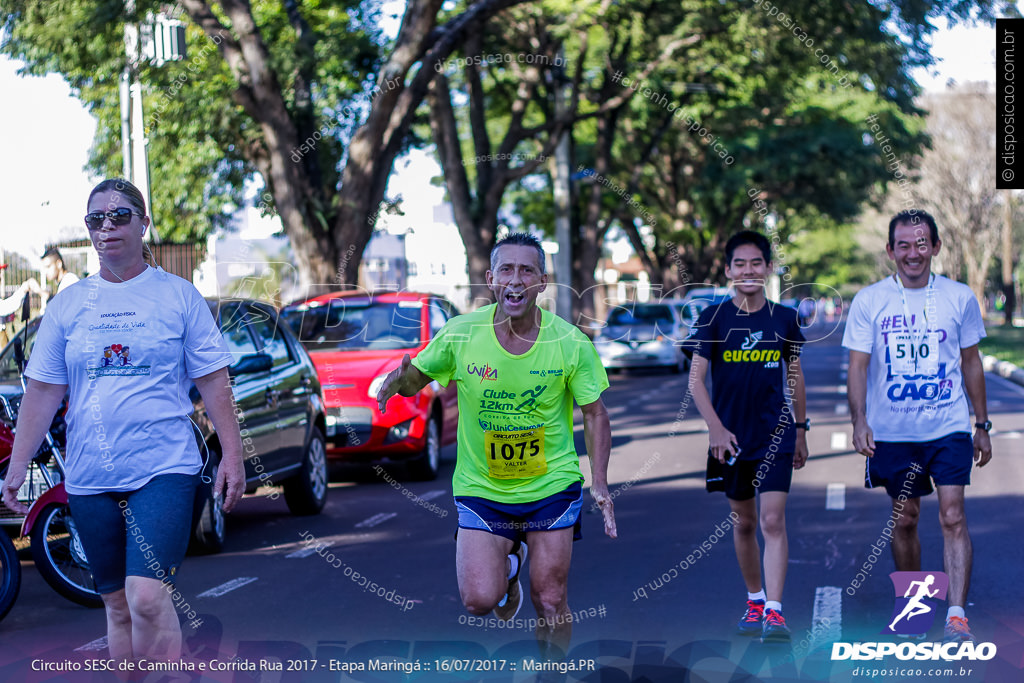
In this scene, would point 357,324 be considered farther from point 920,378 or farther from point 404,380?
point 404,380

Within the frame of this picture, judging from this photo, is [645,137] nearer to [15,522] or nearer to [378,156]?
[378,156]

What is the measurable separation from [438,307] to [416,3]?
→ 238 inches

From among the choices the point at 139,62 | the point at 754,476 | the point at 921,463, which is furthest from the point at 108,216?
the point at 139,62

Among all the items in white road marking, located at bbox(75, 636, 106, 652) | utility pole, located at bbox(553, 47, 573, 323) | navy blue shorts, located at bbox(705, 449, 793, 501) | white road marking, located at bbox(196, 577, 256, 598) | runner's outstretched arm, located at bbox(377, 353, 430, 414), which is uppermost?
utility pole, located at bbox(553, 47, 573, 323)

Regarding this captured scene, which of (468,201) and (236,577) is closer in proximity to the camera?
(236,577)

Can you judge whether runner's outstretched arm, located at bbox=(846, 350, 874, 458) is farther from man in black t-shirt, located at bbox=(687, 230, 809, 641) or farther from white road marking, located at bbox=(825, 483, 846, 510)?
white road marking, located at bbox=(825, 483, 846, 510)

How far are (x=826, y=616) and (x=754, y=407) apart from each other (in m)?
1.12

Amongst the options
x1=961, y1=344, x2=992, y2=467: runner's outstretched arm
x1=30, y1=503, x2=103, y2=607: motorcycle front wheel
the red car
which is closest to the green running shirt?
x1=961, y1=344, x2=992, y2=467: runner's outstretched arm

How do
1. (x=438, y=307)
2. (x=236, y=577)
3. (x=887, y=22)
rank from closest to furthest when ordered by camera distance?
(x=236, y=577) → (x=438, y=307) → (x=887, y=22)

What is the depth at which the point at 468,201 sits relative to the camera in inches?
917

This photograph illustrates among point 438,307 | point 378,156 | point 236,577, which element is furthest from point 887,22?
point 236,577

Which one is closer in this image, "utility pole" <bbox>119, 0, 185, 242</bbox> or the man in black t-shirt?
the man in black t-shirt

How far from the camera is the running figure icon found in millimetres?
5293

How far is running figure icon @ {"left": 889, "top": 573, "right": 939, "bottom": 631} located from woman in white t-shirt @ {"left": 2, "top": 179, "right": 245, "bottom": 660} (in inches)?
116
